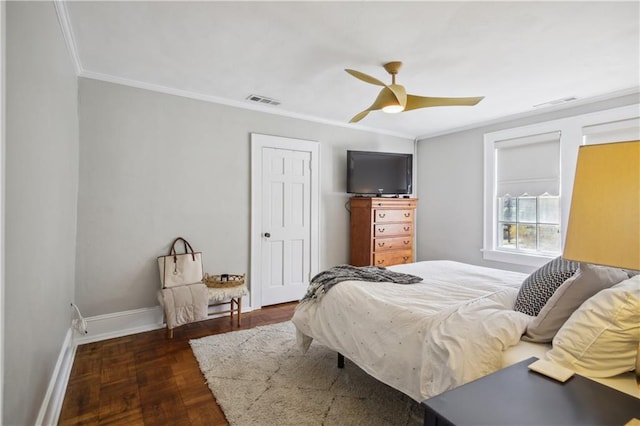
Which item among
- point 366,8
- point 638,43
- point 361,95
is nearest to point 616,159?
point 366,8

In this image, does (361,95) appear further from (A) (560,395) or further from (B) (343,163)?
(A) (560,395)

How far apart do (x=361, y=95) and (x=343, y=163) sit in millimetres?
1340

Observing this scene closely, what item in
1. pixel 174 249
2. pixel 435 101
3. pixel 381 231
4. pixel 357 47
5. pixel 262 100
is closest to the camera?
pixel 357 47

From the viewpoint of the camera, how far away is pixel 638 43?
238 centimetres

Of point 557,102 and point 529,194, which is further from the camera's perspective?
point 529,194

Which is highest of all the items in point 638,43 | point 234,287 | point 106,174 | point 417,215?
point 638,43

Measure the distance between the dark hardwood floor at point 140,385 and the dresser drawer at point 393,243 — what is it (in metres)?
2.27

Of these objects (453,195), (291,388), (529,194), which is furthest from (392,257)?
(291,388)

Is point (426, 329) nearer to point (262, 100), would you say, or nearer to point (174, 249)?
point (174, 249)

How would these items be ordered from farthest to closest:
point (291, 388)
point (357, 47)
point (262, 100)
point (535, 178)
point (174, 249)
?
point (535, 178), point (262, 100), point (174, 249), point (357, 47), point (291, 388)

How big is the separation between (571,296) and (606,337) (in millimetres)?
319

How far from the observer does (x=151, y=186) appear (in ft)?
10.8

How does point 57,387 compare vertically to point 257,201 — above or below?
below

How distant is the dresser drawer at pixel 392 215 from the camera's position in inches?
174
